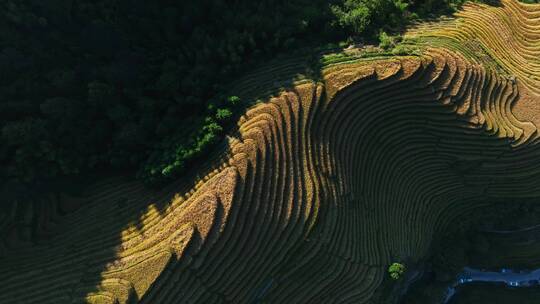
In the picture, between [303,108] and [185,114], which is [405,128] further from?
[185,114]

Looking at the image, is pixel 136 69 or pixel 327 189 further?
pixel 136 69

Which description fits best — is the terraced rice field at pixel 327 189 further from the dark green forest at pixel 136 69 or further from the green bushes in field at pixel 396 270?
the dark green forest at pixel 136 69

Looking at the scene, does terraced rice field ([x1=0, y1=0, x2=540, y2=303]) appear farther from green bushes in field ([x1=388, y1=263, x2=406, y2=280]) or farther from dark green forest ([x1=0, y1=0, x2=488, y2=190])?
dark green forest ([x1=0, y1=0, x2=488, y2=190])

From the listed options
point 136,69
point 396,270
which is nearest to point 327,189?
point 396,270

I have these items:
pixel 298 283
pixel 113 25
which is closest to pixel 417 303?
pixel 298 283

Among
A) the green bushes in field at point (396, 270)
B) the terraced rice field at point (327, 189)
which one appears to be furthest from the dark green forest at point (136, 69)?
the green bushes in field at point (396, 270)

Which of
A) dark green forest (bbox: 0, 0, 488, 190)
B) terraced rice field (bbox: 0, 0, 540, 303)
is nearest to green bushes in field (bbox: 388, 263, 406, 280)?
terraced rice field (bbox: 0, 0, 540, 303)

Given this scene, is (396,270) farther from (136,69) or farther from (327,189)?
(136,69)
